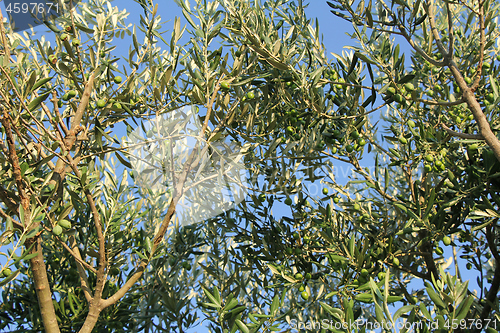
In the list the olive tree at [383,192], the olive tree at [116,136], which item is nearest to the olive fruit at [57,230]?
the olive tree at [116,136]

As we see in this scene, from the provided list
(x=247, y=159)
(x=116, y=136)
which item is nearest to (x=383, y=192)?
(x=247, y=159)

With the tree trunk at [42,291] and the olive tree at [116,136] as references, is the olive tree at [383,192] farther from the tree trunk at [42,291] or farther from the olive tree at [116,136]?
the tree trunk at [42,291]

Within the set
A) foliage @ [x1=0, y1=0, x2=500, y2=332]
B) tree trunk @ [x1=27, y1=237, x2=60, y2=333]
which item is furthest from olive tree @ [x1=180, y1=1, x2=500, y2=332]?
tree trunk @ [x1=27, y1=237, x2=60, y2=333]

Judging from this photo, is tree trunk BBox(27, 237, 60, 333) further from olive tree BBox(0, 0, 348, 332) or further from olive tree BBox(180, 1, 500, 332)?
olive tree BBox(180, 1, 500, 332)

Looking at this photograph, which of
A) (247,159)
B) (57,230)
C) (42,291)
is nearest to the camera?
(57,230)

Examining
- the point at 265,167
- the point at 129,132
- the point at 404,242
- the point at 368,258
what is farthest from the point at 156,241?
the point at 404,242

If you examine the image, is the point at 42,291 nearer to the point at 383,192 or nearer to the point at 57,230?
the point at 57,230

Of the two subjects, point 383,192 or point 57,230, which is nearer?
point 57,230

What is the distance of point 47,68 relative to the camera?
3.36 metres

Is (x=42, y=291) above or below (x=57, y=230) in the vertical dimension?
below

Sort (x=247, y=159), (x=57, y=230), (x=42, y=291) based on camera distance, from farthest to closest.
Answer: (x=247, y=159) → (x=42, y=291) → (x=57, y=230)

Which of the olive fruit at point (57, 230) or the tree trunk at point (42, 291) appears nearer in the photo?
the olive fruit at point (57, 230)

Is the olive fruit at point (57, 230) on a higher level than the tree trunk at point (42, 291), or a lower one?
higher

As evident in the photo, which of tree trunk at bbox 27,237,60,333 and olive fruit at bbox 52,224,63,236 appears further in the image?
tree trunk at bbox 27,237,60,333
